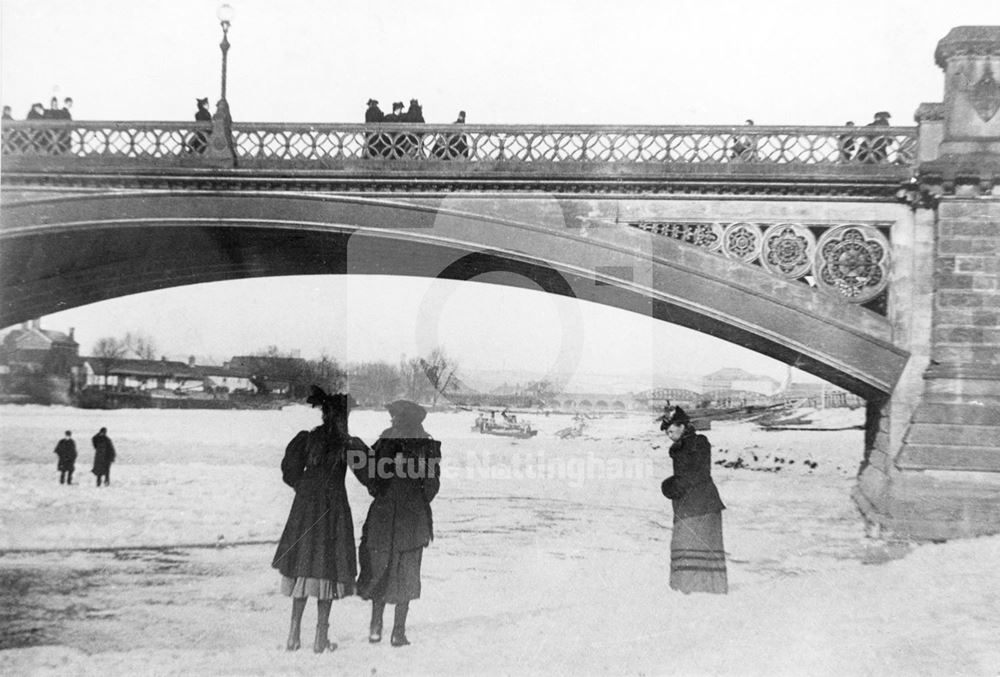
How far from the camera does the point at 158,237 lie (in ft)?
44.8

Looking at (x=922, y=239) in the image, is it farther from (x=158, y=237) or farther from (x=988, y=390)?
(x=158, y=237)

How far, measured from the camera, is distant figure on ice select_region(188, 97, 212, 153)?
1277 centimetres

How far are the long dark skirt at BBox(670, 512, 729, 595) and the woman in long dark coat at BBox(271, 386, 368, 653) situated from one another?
281 cm

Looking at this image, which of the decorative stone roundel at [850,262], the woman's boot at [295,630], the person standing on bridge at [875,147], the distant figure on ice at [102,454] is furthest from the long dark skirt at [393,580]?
the distant figure on ice at [102,454]

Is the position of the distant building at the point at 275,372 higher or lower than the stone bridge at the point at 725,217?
lower

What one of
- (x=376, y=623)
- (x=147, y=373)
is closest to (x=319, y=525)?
(x=376, y=623)

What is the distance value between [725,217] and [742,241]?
40 centimetres

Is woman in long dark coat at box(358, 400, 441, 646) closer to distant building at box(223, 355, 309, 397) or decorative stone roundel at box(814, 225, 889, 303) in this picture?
decorative stone roundel at box(814, 225, 889, 303)

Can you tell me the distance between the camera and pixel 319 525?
254 inches

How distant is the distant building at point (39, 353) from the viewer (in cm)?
2906

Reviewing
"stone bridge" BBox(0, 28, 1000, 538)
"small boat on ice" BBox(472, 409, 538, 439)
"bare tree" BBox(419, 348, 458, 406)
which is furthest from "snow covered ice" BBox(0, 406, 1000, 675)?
"small boat on ice" BBox(472, 409, 538, 439)

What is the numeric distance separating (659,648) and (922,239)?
296 inches

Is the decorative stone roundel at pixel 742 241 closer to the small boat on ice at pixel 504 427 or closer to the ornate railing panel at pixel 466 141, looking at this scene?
the ornate railing panel at pixel 466 141

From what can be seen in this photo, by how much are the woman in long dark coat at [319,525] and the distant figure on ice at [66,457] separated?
35.5 feet
